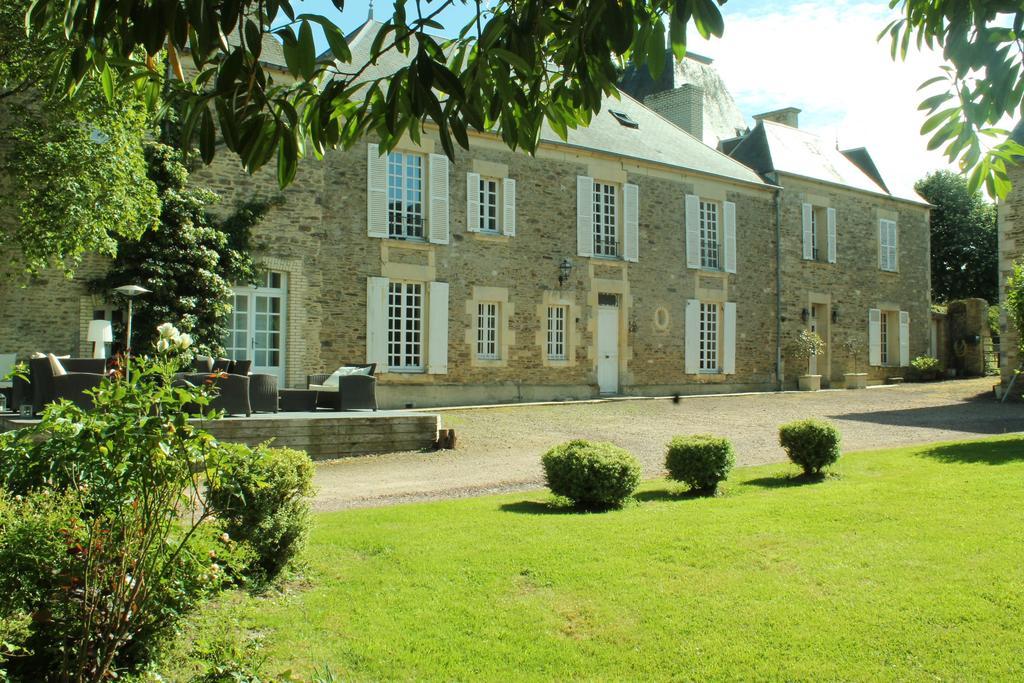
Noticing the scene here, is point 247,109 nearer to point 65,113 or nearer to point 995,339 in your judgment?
point 65,113

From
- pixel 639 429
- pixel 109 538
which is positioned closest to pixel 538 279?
pixel 639 429

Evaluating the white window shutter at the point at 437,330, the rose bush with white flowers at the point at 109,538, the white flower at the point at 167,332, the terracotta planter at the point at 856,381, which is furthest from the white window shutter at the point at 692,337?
the white flower at the point at 167,332

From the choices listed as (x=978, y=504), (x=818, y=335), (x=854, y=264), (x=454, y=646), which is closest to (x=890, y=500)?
(x=978, y=504)

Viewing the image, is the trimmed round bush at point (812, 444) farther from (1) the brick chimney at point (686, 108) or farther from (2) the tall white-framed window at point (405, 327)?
(1) the brick chimney at point (686, 108)

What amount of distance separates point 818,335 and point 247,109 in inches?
928

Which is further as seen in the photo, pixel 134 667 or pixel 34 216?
pixel 34 216

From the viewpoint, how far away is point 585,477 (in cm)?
716

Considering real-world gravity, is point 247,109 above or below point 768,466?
above

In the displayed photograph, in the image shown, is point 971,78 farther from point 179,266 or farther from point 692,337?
point 692,337

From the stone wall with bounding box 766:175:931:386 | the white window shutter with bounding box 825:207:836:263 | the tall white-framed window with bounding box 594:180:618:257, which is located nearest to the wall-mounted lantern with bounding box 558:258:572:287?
the tall white-framed window with bounding box 594:180:618:257

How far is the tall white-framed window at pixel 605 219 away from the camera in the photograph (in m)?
20.1

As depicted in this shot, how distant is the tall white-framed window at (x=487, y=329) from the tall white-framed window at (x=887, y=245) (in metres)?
13.6

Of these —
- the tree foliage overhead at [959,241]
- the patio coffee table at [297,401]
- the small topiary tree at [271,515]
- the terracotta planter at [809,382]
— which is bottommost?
the small topiary tree at [271,515]

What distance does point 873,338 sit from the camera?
2531 cm
